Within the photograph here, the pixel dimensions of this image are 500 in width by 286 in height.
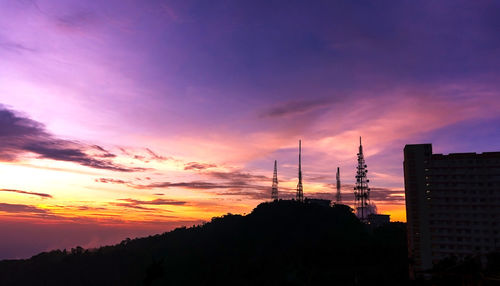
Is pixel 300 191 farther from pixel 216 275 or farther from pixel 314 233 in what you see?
pixel 216 275

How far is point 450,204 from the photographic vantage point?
95.6 metres

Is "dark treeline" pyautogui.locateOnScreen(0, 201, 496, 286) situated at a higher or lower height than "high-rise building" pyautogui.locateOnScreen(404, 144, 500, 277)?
lower

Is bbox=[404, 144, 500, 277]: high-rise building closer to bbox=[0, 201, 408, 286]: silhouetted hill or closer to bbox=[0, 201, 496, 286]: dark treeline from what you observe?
bbox=[0, 201, 408, 286]: silhouetted hill

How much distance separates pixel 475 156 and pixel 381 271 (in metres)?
37.8

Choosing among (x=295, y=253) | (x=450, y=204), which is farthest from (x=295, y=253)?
(x=450, y=204)

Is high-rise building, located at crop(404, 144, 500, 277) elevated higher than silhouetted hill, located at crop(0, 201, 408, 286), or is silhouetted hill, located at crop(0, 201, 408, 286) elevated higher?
high-rise building, located at crop(404, 144, 500, 277)

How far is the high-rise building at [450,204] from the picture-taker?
301 ft

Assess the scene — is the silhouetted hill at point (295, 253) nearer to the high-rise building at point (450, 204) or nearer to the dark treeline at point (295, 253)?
the dark treeline at point (295, 253)

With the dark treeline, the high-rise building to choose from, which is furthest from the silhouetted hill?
the high-rise building

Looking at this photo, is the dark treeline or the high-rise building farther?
the dark treeline

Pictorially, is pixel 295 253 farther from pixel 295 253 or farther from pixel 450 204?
pixel 450 204

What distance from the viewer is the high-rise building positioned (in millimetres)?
91750

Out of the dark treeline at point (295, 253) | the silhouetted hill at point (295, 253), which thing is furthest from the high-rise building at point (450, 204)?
the dark treeline at point (295, 253)

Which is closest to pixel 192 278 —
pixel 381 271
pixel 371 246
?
pixel 371 246
